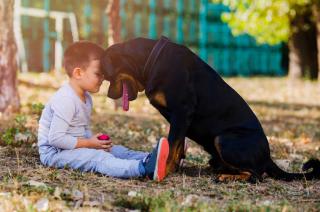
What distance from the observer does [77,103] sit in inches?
190

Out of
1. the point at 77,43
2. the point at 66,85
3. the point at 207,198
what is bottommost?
the point at 207,198

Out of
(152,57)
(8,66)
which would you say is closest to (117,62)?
(152,57)

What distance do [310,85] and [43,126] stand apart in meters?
13.0

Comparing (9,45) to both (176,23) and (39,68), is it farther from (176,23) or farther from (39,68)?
(176,23)

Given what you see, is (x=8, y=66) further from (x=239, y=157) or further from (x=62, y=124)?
(x=239, y=157)

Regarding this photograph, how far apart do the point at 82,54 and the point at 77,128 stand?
55 cm

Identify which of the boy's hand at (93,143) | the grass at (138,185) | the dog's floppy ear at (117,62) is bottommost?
the grass at (138,185)

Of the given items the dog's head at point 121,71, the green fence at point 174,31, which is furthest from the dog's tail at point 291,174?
the green fence at point 174,31

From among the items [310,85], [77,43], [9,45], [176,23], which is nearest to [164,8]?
[176,23]

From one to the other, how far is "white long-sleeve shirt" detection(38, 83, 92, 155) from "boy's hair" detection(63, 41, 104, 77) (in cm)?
18

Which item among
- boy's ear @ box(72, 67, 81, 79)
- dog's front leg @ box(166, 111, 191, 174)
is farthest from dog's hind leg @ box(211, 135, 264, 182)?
boy's ear @ box(72, 67, 81, 79)

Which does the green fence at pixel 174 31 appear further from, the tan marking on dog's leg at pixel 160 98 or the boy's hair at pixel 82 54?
the tan marking on dog's leg at pixel 160 98

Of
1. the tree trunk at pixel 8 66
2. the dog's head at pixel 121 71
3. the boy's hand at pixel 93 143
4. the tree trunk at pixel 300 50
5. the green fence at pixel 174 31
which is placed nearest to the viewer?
the dog's head at pixel 121 71

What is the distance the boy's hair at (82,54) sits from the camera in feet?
15.6
